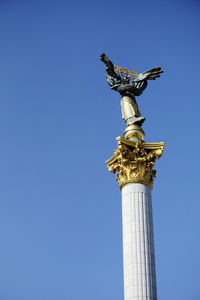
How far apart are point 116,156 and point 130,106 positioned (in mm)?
4107

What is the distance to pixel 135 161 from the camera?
92.0 ft

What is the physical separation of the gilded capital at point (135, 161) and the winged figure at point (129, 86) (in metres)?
2.22

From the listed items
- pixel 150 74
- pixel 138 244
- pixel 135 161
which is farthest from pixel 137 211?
pixel 150 74

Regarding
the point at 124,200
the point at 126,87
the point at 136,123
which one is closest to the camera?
the point at 124,200

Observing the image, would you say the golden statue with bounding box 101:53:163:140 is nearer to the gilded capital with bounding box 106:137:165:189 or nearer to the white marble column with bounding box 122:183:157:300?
the gilded capital with bounding box 106:137:165:189

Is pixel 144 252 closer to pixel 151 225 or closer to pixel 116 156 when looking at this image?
pixel 151 225

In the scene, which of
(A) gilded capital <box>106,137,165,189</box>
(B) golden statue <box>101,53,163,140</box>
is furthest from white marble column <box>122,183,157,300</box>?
(B) golden statue <box>101,53,163,140</box>

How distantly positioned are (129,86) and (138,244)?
37.5ft

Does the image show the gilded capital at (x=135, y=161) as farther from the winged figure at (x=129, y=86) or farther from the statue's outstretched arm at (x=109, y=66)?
the statue's outstretched arm at (x=109, y=66)

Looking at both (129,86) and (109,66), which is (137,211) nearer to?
(129,86)

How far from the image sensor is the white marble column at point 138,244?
24.1m

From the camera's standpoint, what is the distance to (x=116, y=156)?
1122 inches

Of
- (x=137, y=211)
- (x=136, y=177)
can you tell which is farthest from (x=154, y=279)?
(x=136, y=177)

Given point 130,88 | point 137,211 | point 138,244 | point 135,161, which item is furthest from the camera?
point 130,88
